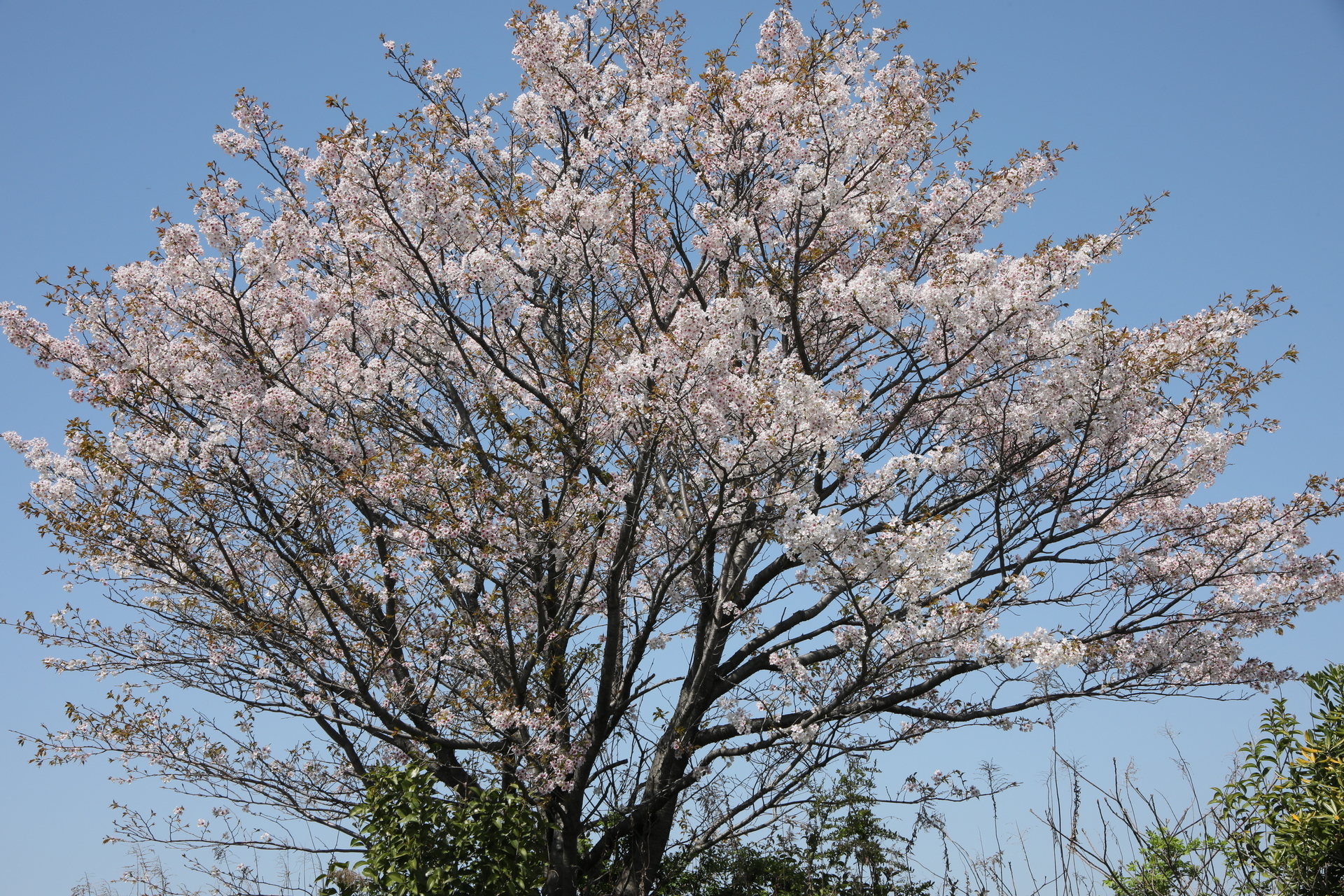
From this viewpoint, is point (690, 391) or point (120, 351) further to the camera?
point (120, 351)

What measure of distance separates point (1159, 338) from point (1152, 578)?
78.1 inches

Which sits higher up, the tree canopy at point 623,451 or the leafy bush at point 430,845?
the tree canopy at point 623,451

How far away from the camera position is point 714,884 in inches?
373

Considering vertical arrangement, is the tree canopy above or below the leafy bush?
above

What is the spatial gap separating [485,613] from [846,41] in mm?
6207

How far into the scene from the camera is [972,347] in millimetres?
7531

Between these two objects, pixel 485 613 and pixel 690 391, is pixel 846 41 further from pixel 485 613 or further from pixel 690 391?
pixel 485 613

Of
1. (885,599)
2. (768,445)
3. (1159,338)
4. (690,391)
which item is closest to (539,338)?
(690,391)

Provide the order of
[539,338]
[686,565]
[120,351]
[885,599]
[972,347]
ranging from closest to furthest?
[885,599] < [686,565] < [972,347] < [120,351] < [539,338]

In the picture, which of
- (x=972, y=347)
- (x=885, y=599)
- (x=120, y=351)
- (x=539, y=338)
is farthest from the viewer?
(x=539, y=338)

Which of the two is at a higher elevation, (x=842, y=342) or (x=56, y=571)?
(x=842, y=342)

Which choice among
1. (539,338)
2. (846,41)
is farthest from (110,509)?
(846,41)

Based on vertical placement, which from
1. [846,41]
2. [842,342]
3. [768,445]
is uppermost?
[846,41]

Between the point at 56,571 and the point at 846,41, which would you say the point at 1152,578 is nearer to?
the point at 846,41
